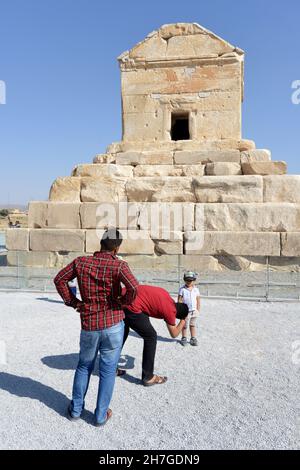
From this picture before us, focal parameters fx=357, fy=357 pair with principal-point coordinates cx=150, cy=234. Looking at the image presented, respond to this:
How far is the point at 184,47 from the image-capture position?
1023 cm

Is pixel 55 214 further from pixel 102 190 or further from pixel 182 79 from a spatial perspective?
pixel 182 79

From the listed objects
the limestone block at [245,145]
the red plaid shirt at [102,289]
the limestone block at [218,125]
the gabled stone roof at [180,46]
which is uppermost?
the gabled stone roof at [180,46]

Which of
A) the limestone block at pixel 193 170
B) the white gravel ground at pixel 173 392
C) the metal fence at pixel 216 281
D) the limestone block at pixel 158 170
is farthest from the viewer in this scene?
the limestone block at pixel 158 170

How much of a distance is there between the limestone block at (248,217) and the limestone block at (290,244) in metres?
0.21

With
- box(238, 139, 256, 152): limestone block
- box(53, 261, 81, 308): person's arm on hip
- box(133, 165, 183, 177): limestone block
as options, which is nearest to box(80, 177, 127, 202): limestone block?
box(133, 165, 183, 177): limestone block

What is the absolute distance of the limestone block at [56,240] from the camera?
871 cm

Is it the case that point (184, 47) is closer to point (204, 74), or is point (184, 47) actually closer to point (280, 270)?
point (204, 74)

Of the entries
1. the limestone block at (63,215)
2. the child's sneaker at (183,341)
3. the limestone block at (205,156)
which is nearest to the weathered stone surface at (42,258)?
the limestone block at (63,215)

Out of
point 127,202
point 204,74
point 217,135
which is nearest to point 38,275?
point 127,202

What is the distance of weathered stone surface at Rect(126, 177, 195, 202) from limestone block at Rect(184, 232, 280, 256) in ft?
3.87

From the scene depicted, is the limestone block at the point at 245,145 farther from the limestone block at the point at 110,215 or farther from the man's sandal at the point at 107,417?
the man's sandal at the point at 107,417

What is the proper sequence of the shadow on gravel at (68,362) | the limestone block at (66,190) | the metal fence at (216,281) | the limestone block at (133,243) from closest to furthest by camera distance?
the shadow on gravel at (68,362)
the metal fence at (216,281)
the limestone block at (133,243)
the limestone block at (66,190)

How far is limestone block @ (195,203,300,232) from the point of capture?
26.9 ft
